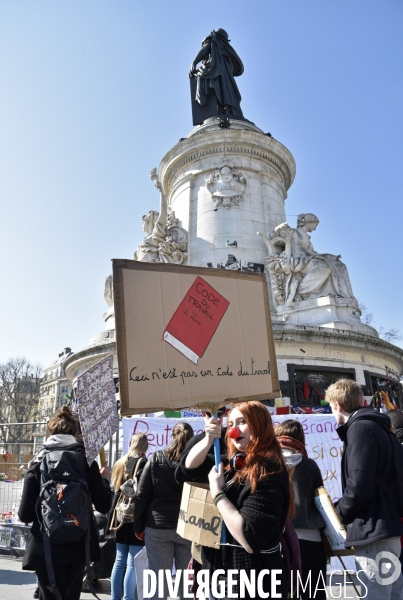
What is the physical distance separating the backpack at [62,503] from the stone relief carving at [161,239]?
36.4 ft

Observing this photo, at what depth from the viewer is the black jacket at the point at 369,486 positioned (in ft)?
9.42

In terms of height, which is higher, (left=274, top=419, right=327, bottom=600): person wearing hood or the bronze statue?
the bronze statue

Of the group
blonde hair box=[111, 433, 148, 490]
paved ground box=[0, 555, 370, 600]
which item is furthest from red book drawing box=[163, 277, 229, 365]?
paved ground box=[0, 555, 370, 600]

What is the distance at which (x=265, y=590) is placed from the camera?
7.52 ft

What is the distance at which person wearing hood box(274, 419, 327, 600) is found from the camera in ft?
10.9

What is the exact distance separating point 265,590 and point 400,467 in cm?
124

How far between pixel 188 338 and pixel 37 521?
164 centimetres

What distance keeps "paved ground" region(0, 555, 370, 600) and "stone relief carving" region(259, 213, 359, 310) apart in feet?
28.1

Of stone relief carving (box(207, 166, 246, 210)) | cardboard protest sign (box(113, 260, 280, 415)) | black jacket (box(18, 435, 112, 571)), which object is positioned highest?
stone relief carving (box(207, 166, 246, 210))

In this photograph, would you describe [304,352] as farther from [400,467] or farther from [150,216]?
[400,467]

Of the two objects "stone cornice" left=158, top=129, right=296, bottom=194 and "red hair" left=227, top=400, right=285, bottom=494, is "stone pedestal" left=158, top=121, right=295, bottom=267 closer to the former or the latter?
"stone cornice" left=158, top=129, right=296, bottom=194

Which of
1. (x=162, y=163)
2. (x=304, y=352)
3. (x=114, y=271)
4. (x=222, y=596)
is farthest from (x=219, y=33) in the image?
(x=222, y=596)

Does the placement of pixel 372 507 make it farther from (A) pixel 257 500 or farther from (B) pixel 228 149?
(B) pixel 228 149

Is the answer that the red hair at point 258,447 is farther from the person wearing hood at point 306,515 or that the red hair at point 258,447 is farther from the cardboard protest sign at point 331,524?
the cardboard protest sign at point 331,524
